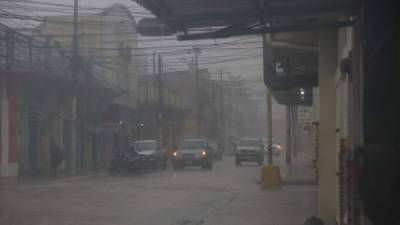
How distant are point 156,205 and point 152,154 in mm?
21614

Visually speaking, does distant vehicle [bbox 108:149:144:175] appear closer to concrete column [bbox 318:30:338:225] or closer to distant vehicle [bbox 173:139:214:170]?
distant vehicle [bbox 173:139:214:170]

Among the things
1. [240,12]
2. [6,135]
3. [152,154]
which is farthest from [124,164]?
[240,12]

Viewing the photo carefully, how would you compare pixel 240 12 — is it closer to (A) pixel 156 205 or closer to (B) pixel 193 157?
(A) pixel 156 205

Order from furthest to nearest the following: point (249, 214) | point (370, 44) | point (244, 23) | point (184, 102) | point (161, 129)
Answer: point (184, 102) → point (161, 129) → point (249, 214) → point (244, 23) → point (370, 44)

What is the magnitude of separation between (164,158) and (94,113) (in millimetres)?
6215

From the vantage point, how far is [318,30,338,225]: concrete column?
1355cm

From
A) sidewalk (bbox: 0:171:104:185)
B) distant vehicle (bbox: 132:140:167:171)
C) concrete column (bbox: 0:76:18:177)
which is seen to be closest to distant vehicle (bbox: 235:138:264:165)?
distant vehicle (bbox: 132:140:167:171)

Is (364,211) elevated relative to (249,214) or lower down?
elevated

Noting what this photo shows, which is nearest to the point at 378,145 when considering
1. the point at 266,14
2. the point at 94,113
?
the point at 266,14

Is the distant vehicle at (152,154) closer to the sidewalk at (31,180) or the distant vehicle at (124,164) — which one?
the distant vehicle at (124,164)

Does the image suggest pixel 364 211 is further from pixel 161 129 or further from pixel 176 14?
pixel 161 129

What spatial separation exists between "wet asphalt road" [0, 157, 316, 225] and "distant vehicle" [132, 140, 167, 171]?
40.7 ft

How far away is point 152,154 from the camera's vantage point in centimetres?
4062

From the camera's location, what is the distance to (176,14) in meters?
8.15
